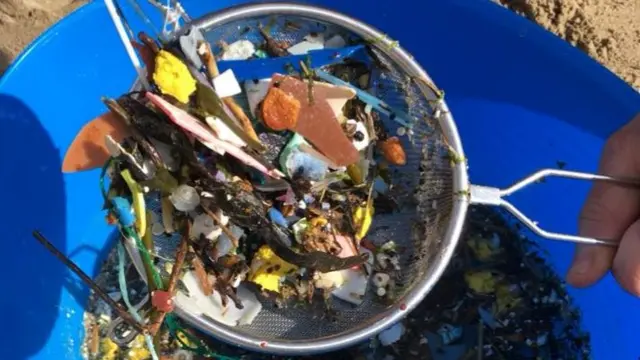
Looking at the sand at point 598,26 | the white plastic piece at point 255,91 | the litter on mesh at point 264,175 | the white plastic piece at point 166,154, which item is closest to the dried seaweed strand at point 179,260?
the litter on mesh at point 264,175

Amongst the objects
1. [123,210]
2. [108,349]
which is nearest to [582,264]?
[123,210]

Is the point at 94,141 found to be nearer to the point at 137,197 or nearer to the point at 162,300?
the point at 137,197

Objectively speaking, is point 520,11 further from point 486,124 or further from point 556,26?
point 486,124

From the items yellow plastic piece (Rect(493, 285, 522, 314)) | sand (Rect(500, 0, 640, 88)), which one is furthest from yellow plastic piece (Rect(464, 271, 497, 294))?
sand (Rect(500, 0, 640, 88))

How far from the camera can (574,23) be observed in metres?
1.73

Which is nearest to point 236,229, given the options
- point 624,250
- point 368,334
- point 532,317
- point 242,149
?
point 242,149

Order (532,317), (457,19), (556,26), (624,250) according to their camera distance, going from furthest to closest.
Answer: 1. (556,26)
2. (532,317)
3. (457,19)
4. (624,250)

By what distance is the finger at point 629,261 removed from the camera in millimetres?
1091

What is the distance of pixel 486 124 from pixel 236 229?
584 mm

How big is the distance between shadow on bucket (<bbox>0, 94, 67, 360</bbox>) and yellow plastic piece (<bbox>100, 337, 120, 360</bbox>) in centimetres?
13

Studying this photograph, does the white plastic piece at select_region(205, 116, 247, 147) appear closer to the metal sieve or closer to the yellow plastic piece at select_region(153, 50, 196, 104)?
the yellow plastic piece at select_region(153, 50, 196, 104)

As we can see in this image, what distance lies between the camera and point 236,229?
4.03 ft

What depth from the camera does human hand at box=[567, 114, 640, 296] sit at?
1.13 metres

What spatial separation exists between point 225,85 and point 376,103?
0.94 ft
